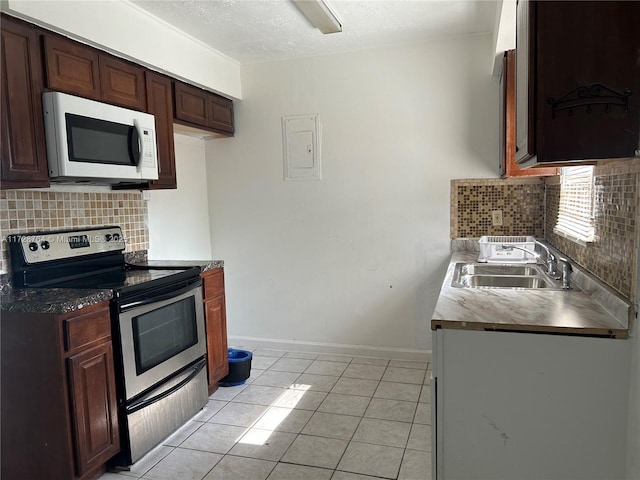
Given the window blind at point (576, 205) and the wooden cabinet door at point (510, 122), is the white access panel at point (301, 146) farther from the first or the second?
the window blind at point (576, 205)

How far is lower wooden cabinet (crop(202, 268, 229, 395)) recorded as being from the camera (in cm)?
294

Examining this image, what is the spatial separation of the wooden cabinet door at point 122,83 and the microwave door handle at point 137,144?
0.54 ft

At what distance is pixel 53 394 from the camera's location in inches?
76.8

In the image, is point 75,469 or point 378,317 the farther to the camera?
point 378,317

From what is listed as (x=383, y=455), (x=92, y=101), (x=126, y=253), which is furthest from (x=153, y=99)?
(x=383, y=455)

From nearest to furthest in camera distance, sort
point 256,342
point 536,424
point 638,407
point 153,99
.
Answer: point 638,407
point 536,424
point 153,99
point 256,342

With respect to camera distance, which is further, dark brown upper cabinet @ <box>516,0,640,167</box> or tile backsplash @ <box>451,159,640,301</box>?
tile backsplash @ <box>451,159,640,301</box>

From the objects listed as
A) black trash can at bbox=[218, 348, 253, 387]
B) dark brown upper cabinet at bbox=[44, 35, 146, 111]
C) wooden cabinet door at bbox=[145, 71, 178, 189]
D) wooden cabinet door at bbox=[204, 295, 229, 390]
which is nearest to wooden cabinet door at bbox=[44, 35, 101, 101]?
dark brown upper cabinet at bbox=[44, 35, 146, 111]

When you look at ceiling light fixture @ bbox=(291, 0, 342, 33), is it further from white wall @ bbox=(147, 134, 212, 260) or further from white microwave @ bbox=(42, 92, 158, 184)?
white wall @ bbox=(147, 134, 212, 260)

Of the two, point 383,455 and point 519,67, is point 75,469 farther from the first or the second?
point 519,67

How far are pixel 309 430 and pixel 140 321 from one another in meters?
1.11

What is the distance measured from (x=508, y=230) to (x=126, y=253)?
269cm

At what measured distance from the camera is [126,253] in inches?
121

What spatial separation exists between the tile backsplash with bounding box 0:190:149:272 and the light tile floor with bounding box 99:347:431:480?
1244 mm
